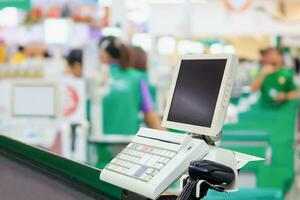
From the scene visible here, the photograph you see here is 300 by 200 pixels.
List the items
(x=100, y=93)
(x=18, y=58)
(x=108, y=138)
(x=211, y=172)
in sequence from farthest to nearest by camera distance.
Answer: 1. (x=18, y=58)
2. (x=100, y=93)
3. (x=108, y=138)
4. (x=211, y=172)

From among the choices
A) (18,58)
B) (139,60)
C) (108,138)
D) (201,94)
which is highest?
(201,94)

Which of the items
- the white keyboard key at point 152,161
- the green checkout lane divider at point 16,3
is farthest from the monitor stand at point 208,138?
the green checkout lane divider at point 16,3

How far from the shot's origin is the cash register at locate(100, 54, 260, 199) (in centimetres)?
112

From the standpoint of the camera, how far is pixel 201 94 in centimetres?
123

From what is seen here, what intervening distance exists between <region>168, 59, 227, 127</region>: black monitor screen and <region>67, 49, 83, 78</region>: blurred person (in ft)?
11.7

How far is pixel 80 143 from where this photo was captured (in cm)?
455

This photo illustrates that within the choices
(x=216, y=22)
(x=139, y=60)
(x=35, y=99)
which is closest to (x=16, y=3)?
(x=35, y=99)

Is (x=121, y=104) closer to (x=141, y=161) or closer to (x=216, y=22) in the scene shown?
(x=141, y=161)

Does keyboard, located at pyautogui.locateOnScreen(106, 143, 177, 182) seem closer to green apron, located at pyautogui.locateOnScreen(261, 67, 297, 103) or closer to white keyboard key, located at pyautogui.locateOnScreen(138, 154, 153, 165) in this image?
white keyboard key, located at pyautogui.locateOnScreen(138, 154, 153, 165)

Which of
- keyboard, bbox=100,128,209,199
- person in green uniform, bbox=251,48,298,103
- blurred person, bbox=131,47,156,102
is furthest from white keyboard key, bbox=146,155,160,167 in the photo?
person in green uniform, bbox=251,48,298,103

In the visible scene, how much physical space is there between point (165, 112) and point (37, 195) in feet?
2.31

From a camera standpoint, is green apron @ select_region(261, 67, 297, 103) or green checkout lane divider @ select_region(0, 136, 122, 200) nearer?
green checkout lane divider @ select_region(0, 136, 122, 200)

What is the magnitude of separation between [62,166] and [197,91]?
585 millimetres

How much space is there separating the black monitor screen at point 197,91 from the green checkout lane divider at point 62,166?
9.4 inches
